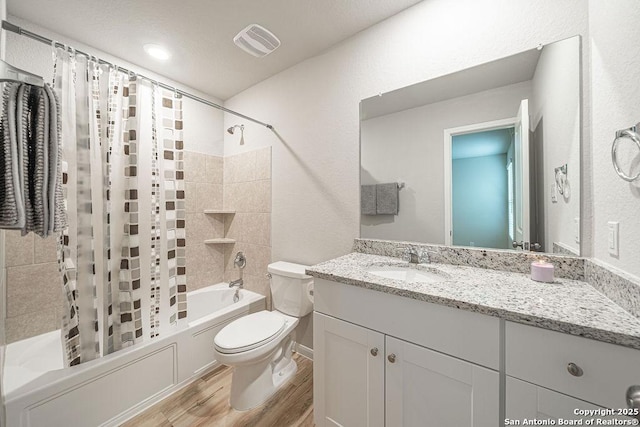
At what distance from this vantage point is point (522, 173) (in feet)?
3.71

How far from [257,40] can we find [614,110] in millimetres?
1826

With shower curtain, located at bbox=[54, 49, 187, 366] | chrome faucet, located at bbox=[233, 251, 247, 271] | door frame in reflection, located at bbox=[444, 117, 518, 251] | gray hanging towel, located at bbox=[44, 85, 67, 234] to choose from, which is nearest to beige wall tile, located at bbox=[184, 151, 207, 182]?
shower curtain, located at bbox=[54, 49, 187, 366]

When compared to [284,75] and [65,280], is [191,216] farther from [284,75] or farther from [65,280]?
[284,75]

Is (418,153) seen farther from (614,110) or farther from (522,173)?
(614,110)

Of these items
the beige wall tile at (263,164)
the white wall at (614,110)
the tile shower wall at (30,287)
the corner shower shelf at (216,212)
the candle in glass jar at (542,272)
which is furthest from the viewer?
the corner shower shelf at (216,212)

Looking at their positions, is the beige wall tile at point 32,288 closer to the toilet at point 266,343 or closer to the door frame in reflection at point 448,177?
the toilet at point 266,343

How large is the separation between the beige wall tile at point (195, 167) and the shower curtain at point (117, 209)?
74cm

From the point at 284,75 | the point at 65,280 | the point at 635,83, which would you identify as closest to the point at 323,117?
the point at 284,75

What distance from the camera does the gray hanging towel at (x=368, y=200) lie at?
1.58 metres

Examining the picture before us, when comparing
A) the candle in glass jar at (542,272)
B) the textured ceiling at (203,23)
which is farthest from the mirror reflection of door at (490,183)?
the textured ceiling at (203,23)

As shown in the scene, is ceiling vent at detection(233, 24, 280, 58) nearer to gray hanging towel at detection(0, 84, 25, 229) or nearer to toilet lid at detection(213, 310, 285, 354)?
gray hanging towel at detection(0, 84, 25, 229)

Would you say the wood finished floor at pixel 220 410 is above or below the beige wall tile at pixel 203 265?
below

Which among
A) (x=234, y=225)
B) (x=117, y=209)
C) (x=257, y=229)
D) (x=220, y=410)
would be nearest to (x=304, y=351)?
(x=220, y=410)

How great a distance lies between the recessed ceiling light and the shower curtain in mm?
506
